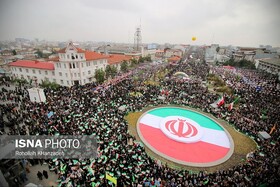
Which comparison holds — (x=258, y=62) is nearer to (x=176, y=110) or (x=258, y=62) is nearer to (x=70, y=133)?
(x=176, y=110)

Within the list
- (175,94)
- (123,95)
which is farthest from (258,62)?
(123,95)

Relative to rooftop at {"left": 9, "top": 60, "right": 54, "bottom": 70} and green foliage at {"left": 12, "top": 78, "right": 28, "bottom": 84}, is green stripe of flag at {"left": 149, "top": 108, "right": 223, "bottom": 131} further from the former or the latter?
green foliage at {"left": 12, "top": 78, "right": 28, "bottom": 84}

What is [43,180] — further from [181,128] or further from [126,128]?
[181,128]

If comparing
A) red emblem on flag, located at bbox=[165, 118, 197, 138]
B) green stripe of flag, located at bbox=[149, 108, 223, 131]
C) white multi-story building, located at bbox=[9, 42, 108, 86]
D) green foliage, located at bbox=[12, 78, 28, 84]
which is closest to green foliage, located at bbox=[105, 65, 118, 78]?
white multi-story building, located at bbox=[9, 42, 108, 86]

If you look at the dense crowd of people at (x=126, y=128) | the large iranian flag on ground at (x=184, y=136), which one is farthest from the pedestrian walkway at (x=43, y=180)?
the large iranian flag on ground at (x=184, y=136)

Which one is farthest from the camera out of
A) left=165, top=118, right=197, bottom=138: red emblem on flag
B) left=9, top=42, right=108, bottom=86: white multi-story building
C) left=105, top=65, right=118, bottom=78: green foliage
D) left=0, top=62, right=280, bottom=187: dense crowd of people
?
left=105, top=65, right=118, bottom=78: green foliage
